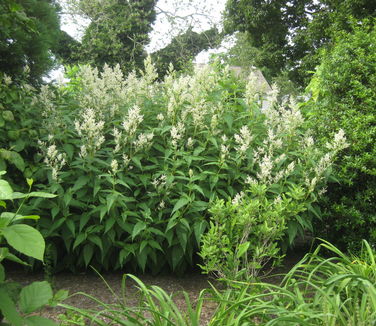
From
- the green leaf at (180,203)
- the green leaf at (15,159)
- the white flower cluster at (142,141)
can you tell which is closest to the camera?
the green leaf at (15,159)

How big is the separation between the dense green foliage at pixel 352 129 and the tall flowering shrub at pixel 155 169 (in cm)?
48

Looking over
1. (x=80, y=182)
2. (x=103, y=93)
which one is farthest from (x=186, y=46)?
(x=80, y=182)

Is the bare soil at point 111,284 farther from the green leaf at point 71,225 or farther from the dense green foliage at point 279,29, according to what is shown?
the dense green foliage at point 279,29

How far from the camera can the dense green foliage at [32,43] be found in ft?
11.8

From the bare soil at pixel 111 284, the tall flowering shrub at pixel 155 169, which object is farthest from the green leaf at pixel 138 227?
the bare soil at pixel 111 284

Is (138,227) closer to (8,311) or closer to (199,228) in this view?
(199,228)

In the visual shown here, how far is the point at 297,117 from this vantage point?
12.7 ft

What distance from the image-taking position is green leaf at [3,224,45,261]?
1.20 meters

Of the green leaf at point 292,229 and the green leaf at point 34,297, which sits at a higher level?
the green leaf at point 34,297

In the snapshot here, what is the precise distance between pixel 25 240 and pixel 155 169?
260 centimetres

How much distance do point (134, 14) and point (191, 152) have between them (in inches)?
690

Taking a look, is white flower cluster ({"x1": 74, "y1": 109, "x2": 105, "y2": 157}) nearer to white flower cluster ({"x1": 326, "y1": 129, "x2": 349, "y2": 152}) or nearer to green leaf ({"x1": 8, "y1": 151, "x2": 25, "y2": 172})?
green leaf ({"x1": 8, "y1": 151, "x2": 25, "y2": 172})

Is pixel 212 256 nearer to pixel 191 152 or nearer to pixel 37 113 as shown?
pixel 191 152

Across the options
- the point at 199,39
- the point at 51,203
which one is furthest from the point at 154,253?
the point at 199,39
